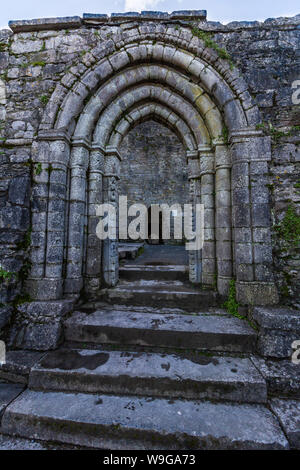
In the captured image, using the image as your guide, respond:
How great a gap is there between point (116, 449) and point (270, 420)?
1.29 meters

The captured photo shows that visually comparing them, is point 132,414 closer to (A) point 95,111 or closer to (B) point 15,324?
(B) point 15,324

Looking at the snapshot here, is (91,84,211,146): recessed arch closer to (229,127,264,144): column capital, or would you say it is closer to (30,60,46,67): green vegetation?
(229,127,264,144): column capital

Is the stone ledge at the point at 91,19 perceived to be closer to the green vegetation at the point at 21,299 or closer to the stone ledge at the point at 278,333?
the green vegetation at the point at 21,299

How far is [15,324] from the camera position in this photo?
9.16ft

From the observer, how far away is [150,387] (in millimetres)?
2074

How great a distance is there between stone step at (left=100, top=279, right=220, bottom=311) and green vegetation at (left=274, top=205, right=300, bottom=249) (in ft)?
4.11

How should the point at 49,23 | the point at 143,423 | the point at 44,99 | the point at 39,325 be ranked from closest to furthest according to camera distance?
1. the point at 143,423
2. the point at 39,325
3. the point at 44,99
4. the point at 49,23

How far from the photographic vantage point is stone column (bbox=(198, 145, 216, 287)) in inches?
132

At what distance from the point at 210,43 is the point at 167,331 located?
13.8ft

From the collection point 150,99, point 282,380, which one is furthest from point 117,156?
point 282,380

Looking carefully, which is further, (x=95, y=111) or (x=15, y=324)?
(x=95, y=111)

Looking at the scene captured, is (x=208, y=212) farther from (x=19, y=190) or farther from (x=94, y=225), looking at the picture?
(x=19, y=190)

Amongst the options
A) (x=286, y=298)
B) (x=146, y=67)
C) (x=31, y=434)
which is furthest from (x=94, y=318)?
(x=146, y=67)

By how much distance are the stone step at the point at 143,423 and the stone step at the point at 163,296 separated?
1354 millimetres
